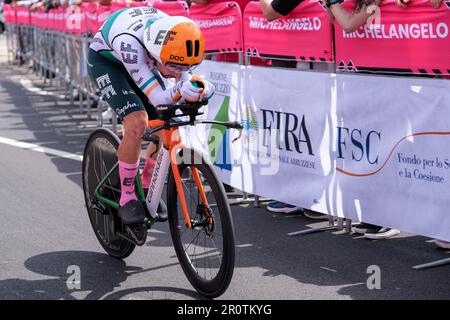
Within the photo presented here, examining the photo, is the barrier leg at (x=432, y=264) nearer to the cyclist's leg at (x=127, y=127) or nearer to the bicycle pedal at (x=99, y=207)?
the cyclist's leg at (x=127, y=127)

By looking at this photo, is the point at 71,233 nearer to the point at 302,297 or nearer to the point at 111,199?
the point at 111,199

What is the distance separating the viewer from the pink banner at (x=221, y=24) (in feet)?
26.2

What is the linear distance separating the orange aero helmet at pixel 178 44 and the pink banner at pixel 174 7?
3.88 m

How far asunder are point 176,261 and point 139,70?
4.84 ft

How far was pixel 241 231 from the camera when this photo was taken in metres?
7.12

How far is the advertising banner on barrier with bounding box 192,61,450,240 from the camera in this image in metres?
5.89

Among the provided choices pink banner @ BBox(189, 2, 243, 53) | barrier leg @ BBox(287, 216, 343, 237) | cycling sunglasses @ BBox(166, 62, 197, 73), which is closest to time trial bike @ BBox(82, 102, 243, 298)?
cycling sunglasses @ BBox(166, 62, 197, 73)

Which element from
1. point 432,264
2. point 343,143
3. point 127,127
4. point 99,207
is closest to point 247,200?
point 343,143

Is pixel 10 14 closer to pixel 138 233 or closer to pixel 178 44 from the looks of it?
pixel 138 233

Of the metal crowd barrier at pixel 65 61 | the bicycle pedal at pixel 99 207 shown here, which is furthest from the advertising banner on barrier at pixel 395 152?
the metal crowd barrier at pixel 65 61

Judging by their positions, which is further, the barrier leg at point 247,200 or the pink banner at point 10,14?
the pink banner at point 10,14

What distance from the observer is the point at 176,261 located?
6223mm

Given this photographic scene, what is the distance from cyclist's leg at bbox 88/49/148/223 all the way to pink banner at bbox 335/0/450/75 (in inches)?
67.8

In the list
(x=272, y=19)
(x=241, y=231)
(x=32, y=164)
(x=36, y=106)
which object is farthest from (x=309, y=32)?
(x=36, y=106)
